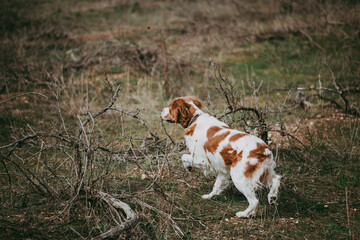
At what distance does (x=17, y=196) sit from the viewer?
3.85 m

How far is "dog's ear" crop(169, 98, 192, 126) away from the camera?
4656 mm

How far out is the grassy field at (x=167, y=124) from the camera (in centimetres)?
372

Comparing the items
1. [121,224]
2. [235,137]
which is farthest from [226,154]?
[121,224]

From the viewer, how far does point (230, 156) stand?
12.9ft

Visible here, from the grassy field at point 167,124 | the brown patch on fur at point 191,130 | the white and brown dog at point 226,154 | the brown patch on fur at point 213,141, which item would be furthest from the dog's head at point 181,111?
the brown patch on fur at point 213,141

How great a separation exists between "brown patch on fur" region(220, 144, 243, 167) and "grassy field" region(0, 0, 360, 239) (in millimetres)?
544

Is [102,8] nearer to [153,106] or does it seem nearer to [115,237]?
[153,106]

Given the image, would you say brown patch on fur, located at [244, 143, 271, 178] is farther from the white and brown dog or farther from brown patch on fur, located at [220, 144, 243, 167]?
brown patch on fur, located at [220, 144, 243, 167]

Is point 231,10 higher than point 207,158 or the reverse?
higher

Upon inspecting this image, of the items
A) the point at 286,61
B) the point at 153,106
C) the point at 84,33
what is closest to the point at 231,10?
the point at 286,61

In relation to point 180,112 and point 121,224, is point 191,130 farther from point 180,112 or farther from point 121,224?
point 121,224

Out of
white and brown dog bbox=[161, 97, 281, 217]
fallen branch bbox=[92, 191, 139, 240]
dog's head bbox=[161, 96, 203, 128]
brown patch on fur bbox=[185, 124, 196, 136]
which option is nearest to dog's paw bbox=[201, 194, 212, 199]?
white and brown dog bbox=[161, 97, 281, 217]

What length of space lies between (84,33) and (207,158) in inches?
464

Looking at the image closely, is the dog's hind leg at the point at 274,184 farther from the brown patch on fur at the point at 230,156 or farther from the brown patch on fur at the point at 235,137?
the brown patch on fur at the point at 235,137
